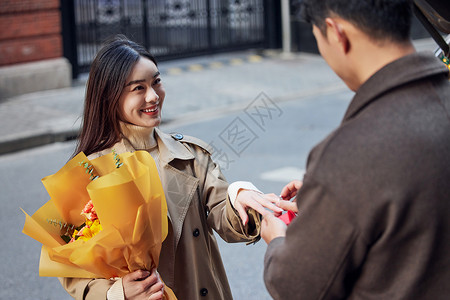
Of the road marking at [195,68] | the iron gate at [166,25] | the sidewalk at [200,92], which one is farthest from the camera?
the road marking at [195,68]

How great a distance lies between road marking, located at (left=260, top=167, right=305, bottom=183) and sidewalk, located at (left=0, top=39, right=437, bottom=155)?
115 inches

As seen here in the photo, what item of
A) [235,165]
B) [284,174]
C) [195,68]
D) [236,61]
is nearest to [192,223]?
Answer: [284,174]

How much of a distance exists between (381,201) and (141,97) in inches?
55.6

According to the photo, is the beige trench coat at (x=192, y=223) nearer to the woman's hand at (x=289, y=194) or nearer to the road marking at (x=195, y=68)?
the woman's hand at (x=289, y=194)

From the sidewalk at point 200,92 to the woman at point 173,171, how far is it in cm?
646

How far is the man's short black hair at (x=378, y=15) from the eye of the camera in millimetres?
1624

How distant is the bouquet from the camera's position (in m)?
2.21

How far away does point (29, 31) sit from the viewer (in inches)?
466

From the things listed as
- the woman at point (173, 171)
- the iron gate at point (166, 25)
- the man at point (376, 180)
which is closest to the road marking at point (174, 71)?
the iron gate at point (166, 25)

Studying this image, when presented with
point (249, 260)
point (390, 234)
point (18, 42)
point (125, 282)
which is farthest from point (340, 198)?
point (18, 42)

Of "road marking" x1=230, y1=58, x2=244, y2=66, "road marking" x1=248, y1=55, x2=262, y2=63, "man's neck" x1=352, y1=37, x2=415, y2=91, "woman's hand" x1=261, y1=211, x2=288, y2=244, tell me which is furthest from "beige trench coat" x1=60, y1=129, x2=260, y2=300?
"road marking" x1=248, y1=55, x2=262, y2=63

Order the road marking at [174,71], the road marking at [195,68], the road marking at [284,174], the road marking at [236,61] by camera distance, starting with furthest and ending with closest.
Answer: the road marking at [236,61] < the road marking at [195,68] < the road marking at [174,71] < the road marking at [284,174]

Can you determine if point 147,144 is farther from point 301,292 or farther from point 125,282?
point 301,292

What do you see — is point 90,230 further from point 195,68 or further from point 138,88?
point 195,68
